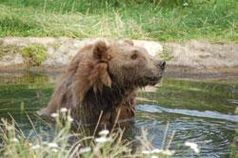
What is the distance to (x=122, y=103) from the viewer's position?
8.83 metres

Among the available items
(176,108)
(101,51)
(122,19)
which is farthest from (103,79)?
(122,19)

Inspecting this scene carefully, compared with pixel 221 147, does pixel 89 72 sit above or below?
above

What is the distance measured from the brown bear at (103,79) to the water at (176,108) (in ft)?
1.33

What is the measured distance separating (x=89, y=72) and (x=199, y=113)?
192 centimetres

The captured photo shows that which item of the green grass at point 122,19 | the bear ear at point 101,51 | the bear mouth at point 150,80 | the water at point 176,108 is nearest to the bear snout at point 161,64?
the bear mouth at point 150,80

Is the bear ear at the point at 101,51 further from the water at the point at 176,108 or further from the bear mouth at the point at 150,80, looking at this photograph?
the water at the point at 176,108

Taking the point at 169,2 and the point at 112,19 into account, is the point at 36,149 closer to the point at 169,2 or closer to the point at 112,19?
the point at 112,19

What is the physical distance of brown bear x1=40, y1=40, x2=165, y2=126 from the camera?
8.33 meters

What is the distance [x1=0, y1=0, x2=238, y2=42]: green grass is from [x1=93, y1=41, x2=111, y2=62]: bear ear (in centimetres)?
531

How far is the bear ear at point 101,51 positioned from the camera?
27.3ft

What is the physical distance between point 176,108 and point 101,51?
→ 1.93 metres

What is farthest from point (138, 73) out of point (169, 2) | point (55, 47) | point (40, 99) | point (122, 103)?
point (169, 2)

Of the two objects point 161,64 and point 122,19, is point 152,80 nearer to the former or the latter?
point 161,64

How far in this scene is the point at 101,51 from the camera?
8367 millimetres
